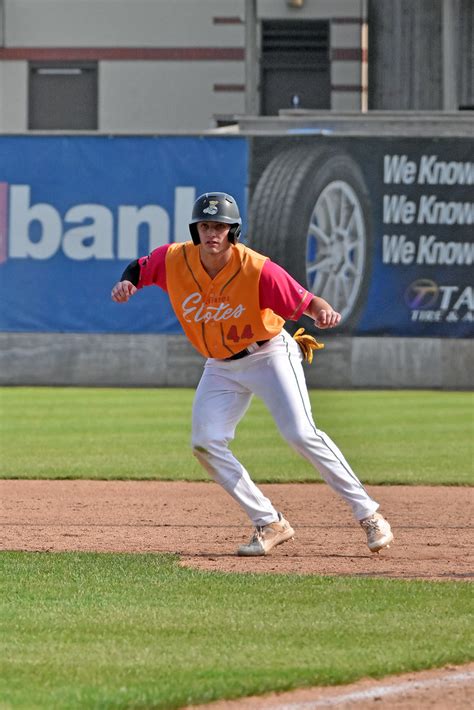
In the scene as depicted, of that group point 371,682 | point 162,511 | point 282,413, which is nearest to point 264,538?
point 282,413

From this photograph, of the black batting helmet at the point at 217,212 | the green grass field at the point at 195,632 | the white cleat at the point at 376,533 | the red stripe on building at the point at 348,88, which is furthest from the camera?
the red stripe on building at the point at 348,88

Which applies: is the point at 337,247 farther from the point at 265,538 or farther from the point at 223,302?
the point at 223,302

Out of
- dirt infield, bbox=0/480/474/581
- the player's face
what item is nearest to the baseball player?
the player's face

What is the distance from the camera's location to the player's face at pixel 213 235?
7379 mm

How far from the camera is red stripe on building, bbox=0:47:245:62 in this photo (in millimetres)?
32969

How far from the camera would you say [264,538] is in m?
7.83

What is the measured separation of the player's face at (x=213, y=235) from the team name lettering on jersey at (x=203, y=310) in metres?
0.26

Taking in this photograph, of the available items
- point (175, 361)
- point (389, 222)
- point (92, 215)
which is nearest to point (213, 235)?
point (175, 361)

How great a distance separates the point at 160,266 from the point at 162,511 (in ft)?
8.78

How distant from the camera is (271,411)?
759cm

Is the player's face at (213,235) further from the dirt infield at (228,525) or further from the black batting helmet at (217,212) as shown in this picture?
the dirt infield at (228,525)

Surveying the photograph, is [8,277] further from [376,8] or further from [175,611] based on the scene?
[175,611]

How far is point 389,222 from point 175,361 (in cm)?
390

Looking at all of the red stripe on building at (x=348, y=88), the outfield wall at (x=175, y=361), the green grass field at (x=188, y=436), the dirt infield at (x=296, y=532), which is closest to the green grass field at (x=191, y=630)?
the dirt infield at (x=296, y=532)
